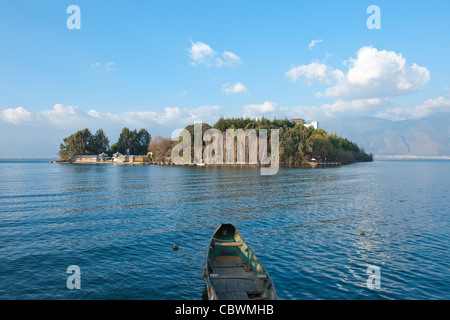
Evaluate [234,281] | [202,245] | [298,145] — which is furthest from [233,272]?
[298,145]

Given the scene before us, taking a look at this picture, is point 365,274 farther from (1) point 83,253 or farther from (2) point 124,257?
(1) point 83,253

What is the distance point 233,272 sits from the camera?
17.1 m

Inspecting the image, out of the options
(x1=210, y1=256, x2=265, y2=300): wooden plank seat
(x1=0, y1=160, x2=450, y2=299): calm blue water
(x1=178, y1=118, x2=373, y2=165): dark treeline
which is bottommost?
(x1=0, y1=160, x2=450, y2=299): calm blue water

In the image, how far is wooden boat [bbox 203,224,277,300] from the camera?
1428 cm

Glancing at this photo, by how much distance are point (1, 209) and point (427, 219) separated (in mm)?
56187

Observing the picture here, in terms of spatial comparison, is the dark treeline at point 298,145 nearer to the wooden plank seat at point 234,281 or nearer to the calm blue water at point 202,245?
the calm blue water at point 202,245

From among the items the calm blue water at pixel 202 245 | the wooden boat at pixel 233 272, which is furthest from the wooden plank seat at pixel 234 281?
the calm blue water at pixel 202 245

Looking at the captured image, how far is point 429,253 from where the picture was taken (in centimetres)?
2338

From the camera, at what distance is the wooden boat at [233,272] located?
14.3 m

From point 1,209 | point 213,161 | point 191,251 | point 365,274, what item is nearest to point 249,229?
point 191,251

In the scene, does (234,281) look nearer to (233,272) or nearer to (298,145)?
(233,272)

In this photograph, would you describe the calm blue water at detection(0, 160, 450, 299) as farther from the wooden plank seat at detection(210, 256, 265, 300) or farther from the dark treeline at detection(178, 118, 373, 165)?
the dark treeline at detection(178, 118, 373, 165)

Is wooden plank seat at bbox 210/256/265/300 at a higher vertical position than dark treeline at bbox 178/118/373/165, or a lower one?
lower

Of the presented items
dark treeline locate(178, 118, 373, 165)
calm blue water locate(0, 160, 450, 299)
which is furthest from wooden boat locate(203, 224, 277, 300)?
dark treeline locate(178, 118, 373, 165)
